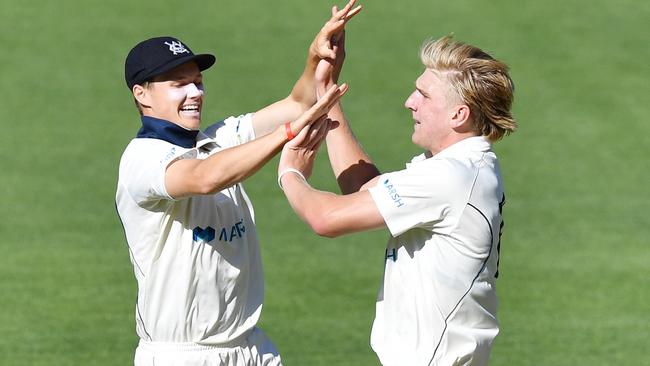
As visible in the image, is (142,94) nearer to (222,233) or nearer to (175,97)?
(175,97)

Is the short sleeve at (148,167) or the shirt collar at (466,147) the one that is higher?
the short sleeve at (148,167)

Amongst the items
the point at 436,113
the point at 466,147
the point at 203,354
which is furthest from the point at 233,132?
the point at 466,147

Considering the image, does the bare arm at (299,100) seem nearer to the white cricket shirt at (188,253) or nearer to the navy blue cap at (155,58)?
the white cricket shirt at (188,253)

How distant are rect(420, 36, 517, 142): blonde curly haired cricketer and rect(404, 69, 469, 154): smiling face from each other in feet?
0.12

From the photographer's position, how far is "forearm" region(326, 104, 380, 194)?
6086mm

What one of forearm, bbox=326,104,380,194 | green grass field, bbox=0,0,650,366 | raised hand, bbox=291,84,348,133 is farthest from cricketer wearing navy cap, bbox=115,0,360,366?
green grass field, bbox=0,0,650,366

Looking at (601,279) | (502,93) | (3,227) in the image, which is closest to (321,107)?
(502,93)

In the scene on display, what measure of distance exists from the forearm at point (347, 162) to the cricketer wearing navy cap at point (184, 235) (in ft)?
0.97

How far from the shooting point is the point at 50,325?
10078 millimetres

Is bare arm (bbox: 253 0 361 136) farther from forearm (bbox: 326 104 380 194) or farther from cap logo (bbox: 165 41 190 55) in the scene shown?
cap logo (bbox: 165 41 190 55)

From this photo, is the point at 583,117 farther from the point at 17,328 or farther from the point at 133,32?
the point at 17,328

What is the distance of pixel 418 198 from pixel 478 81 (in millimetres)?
604

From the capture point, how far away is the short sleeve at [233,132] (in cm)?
652

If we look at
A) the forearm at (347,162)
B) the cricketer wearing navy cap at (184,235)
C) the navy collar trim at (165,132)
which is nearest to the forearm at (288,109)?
the cricketer wearing navy cap at (184,235)
